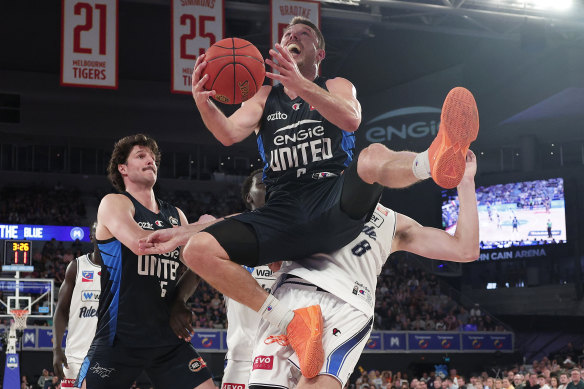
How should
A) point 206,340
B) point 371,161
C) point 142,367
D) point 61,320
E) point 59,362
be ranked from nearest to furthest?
point 371,161 → point 142,367 → point 59,362 → point 61,320 → point 206,340

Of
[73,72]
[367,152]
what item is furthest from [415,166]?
[73,72]

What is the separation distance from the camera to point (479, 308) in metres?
27.1

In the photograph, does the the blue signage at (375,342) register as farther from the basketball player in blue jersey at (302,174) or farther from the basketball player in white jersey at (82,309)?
the basketball player in blue jersey at (302,174)

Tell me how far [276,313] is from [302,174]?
843 mm

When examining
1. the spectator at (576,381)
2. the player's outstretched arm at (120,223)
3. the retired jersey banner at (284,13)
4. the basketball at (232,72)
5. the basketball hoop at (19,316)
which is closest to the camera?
the basketball at (232,72)

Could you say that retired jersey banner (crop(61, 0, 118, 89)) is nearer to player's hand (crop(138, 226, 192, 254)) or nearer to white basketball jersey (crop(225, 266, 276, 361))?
white basketball jersey (crop(225, 266, 276, 361))

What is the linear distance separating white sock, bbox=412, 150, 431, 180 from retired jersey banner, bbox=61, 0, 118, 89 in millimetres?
11240

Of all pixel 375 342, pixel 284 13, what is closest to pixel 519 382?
pixel 375 342

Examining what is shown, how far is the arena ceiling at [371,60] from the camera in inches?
669

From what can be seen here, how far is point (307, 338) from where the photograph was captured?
3.64 meters

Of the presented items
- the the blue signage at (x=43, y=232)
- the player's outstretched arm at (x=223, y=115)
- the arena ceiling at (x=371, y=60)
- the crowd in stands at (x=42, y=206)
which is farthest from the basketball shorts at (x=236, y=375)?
the crowd in stands at (x=42, y=206)

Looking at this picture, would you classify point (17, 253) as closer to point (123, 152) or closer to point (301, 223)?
point (123, 152)

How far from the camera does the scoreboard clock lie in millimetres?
12656

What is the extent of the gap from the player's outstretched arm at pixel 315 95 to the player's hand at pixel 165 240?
A: 1.01 meters
